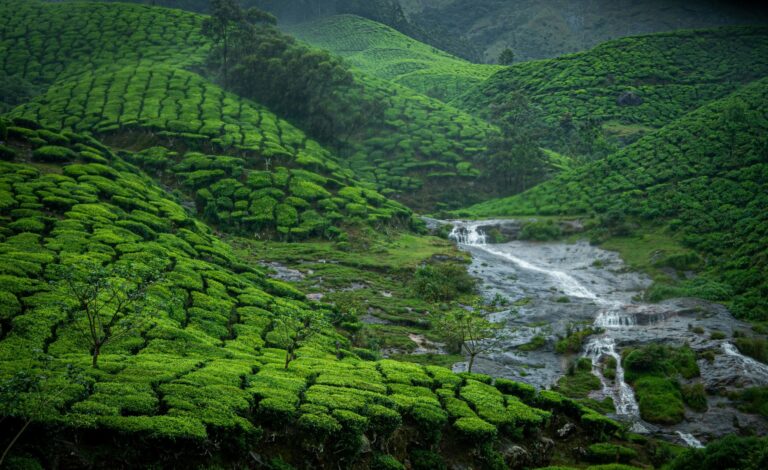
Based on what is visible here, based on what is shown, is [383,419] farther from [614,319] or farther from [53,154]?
[53,154]

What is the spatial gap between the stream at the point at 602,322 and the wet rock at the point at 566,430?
4758mm

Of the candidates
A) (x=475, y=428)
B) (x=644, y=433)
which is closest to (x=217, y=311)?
(x=475, y=428)

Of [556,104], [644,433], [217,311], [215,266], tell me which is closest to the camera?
[644,433]

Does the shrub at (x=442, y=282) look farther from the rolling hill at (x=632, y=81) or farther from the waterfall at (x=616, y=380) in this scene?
the rolling hill at (x=632, y=81)

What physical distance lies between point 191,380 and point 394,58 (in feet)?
523

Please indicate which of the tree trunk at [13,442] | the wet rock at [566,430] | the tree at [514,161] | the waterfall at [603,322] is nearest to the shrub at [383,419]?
the wet rock at [566,430]

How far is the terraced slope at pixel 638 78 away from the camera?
105938 mm

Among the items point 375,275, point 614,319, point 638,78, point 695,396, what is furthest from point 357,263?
point 638,78

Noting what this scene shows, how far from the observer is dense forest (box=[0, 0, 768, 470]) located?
18.8 metres

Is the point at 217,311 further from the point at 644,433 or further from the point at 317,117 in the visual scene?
the point at 317,117

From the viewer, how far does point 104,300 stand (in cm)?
2495

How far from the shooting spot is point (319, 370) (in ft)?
79.2

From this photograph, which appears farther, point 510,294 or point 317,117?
point 317,117

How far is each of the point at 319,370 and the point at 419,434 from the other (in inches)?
221
